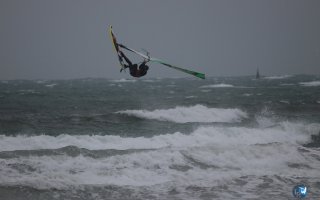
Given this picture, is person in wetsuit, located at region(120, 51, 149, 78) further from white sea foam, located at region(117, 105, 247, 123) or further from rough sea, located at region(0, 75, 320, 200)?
white sea foam, located at region(117, 105, 247, 123)

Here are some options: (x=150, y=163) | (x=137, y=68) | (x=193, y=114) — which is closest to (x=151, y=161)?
(x=150, y=163)

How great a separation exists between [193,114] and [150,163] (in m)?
17.8

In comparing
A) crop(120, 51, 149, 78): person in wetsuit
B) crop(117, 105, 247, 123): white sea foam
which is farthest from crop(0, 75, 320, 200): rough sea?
crop(120, 51, 149, 78): person in wetsuit

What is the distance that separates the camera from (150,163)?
14.5 metres

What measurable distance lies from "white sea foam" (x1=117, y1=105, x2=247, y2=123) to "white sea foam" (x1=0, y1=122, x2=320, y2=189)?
8.87 m

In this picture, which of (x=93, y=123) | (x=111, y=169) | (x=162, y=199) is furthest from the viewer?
(x=93, y=123)

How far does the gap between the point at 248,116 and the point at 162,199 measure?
21.2 m

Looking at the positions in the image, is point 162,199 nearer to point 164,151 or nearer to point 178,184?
point 178,184

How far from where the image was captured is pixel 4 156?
578 inches

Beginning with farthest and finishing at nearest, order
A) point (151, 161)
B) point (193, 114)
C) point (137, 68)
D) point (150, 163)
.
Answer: point (193, 114), point (151, 161), point (150, 163), point (137, 68)

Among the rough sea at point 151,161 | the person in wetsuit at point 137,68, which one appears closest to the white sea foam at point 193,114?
the rough sea at point 151,161

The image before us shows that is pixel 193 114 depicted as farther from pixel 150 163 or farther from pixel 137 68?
pixel 137 68

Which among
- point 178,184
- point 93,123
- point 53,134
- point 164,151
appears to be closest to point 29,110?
point 93,123

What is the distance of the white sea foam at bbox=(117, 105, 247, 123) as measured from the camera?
29.7 meters
